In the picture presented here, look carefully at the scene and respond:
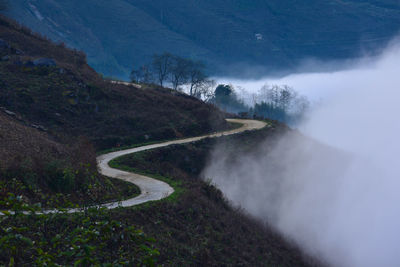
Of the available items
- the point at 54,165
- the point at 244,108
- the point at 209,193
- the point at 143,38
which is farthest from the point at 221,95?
the point at 143,38

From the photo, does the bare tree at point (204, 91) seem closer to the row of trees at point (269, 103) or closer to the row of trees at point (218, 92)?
the row of trees at point (218, 92)

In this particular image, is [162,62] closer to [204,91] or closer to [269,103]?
[204,91]

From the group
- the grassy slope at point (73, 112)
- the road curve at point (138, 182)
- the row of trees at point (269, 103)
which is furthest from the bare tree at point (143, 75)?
the road curve at point (138, 182)

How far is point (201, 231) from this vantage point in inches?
652

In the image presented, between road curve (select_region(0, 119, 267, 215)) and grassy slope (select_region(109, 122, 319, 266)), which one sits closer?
grassy slope (select_region(109, 122, 319, 266))

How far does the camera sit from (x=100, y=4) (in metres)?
195

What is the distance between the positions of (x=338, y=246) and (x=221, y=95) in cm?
6368

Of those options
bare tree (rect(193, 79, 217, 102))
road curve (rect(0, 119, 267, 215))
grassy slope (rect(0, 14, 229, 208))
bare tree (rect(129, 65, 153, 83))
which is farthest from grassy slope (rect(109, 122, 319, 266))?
bare tree (rect(193, 79, 217, 102))

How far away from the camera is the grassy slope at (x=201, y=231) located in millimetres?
14539

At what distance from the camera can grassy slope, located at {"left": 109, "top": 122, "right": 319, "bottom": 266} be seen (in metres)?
14.5

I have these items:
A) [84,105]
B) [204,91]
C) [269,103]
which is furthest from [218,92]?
[84,105]

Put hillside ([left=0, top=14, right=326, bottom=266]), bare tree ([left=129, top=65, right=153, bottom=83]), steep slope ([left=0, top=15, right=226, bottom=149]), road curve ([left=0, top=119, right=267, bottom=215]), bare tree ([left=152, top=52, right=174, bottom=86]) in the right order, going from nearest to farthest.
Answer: hillside ([left=0, top=14, right=326, bottom=266]) → road curve ([left=0, top=119, right=267, bottom=215]) → steep slope ([left=0, top=15, right=226, bottom=149]) → bare tree ([left=152, top=52, right=174, bottom=86]) → bare tree ([left=129, top=65, right=153, bottom=83])

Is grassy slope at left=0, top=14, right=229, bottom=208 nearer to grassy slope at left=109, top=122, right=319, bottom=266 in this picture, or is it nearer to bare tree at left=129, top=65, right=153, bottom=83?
grassy slope at left=109, top=122, right=319, bottom=266

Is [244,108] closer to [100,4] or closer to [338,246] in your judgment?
[338,246]
